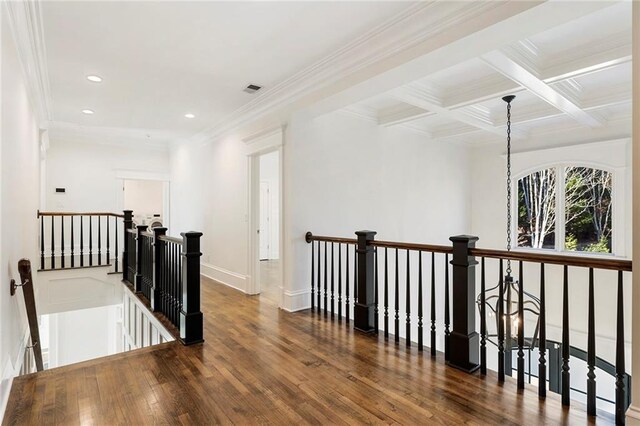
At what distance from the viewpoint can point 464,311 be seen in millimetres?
2580

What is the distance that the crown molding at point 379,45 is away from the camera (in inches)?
92.3

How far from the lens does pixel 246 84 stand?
3877 millimetres

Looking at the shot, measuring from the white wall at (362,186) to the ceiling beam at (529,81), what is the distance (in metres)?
2.03

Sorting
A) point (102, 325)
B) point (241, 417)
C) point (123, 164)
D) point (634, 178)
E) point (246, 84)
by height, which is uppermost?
point (246, 84)

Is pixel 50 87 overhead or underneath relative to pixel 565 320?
overhead

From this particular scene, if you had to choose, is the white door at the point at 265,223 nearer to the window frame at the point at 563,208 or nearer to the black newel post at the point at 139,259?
the black newel post at the point at 139,259

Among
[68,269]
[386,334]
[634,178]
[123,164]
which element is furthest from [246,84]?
[123,164]

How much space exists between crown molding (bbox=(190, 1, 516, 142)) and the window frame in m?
4.43

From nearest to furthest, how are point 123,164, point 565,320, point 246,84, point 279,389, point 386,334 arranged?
point 565,320, point 279,389, point 386,334, point 246,84, point 123,164

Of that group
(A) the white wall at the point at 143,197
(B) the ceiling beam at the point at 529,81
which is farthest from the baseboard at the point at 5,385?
(A) the white wall at the point at 143,197

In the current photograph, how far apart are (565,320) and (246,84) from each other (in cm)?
363

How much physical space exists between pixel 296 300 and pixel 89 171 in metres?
5.27

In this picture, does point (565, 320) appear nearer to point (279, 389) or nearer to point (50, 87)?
point (279, 389)

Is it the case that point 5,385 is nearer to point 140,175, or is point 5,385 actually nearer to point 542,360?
point 542,360
